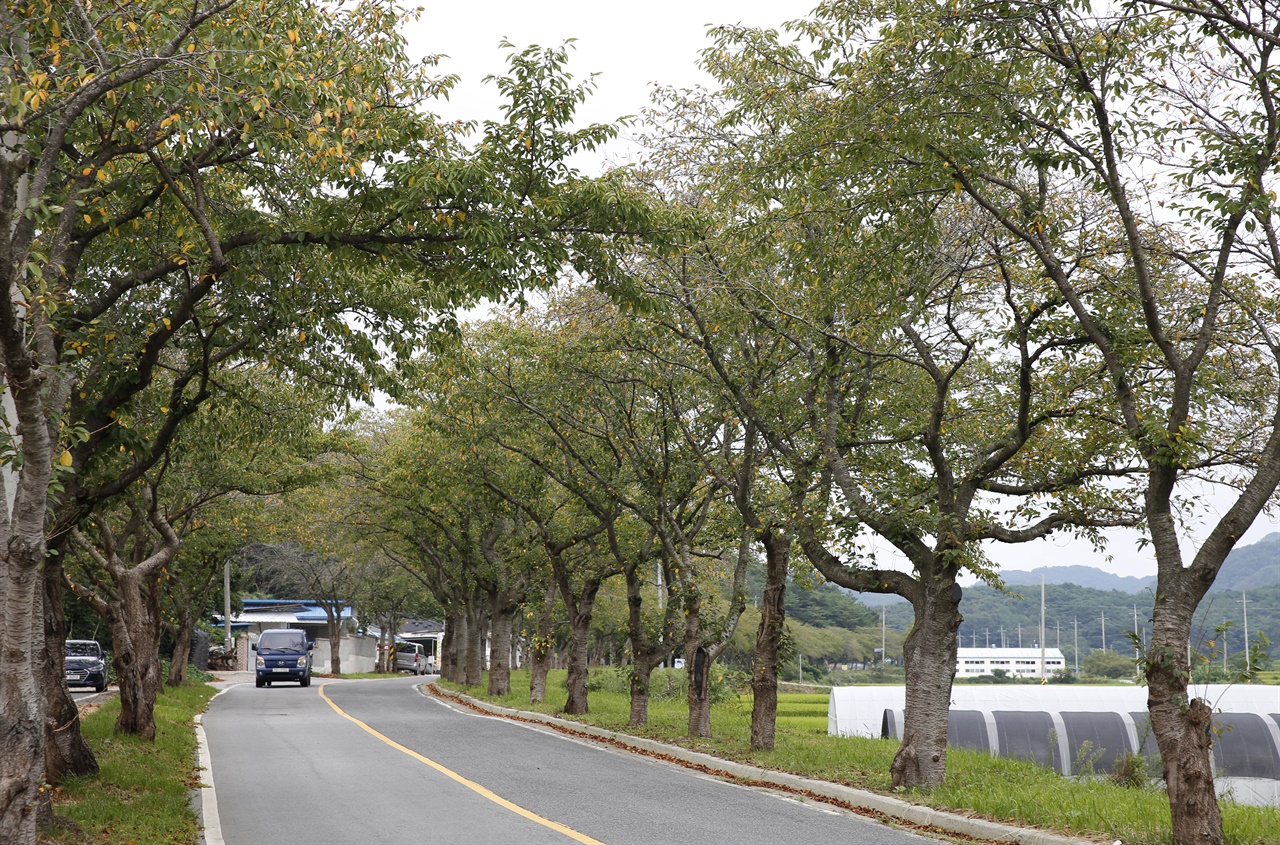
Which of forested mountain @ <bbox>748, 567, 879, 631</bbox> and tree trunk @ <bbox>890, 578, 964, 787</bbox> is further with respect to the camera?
forested mountain @ <bbox>748, 567, 879, 631</bbox>

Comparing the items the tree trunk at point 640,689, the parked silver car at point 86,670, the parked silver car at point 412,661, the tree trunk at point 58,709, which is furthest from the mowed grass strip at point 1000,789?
the parked silver car at point 412,661

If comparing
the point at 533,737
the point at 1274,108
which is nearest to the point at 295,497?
the point at 533,737

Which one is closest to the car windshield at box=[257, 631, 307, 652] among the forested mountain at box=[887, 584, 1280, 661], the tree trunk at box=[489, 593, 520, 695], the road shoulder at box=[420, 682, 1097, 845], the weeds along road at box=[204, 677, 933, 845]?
the tree trunk at box=[489, 593, 520, 695]

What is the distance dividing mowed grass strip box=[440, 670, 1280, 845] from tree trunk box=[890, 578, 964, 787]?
275 mm

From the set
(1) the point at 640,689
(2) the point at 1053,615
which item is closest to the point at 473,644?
(1) the point at 640,689

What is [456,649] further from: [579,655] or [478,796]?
[478,796]

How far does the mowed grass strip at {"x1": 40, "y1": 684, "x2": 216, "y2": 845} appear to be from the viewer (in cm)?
944

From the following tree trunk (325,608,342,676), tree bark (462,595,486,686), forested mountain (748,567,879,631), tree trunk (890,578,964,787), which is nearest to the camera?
tree trunk (890,578,964,787)

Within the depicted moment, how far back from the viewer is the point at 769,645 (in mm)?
16922

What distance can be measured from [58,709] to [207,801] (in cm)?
194

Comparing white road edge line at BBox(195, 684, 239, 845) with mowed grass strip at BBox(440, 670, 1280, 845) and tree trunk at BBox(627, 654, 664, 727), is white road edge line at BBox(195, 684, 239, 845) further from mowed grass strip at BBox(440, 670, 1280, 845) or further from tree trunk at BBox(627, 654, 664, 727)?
tree trunk at BBox(627, 654, 664, 727)

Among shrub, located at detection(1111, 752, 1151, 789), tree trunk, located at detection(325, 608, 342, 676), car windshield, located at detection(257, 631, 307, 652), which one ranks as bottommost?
tree trunk, located at detection(325, 608, 342, 676)

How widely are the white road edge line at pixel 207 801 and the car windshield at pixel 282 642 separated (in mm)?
24728

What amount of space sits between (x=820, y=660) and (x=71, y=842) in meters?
103
